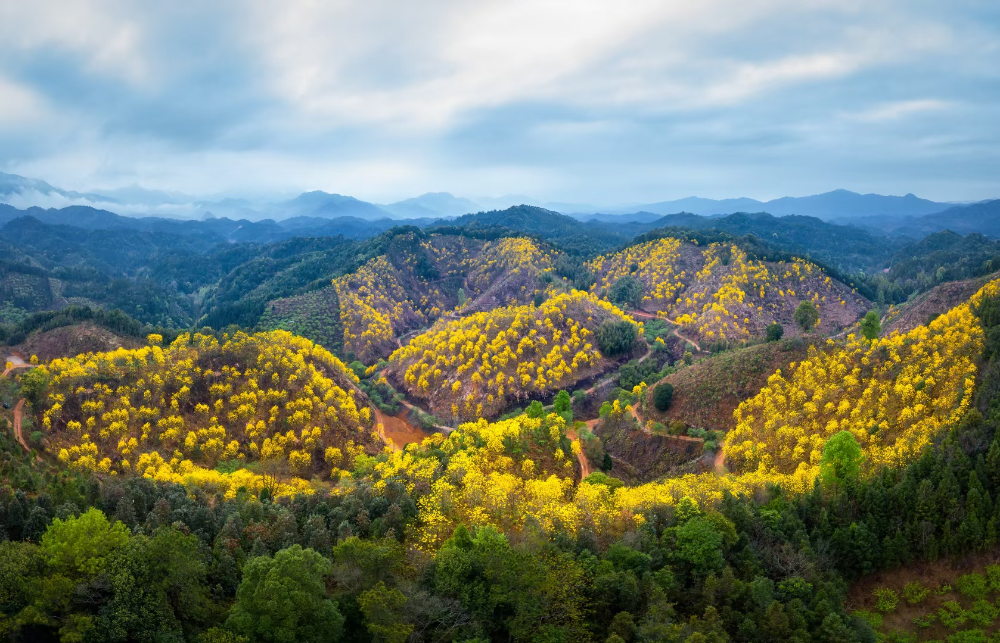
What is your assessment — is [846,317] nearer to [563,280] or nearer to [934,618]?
[563,280]

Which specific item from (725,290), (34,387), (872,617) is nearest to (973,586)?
(872,617)

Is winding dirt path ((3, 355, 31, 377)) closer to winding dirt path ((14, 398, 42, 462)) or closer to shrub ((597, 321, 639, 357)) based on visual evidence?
winding dirt path ((14, 398, 42, 462))

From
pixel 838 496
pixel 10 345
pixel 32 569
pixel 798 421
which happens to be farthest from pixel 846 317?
pixel 10 345

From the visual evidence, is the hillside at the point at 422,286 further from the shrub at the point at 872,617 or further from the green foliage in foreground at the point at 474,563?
the shrub at the point at 872,617

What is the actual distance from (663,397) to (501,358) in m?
31.5

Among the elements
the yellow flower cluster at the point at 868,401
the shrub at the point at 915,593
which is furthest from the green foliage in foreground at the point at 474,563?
the yellow flower cluster at the point at 868,401

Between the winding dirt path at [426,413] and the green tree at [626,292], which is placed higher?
the green tree at [626,292]

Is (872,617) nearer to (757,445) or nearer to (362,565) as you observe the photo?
(757,445)

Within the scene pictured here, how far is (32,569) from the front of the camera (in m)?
26.6

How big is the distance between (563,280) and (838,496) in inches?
5166

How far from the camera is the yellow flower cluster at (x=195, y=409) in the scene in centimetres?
6172

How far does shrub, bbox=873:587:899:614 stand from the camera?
1363 inches

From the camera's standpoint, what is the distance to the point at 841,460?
4369 cm

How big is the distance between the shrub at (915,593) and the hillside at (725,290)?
261ft
